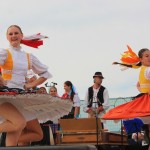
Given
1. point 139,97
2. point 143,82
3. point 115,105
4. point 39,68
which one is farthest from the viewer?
point 115,105

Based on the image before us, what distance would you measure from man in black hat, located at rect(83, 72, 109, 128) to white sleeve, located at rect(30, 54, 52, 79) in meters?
2.77

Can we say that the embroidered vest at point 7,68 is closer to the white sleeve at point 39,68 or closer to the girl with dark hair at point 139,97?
the white sleeve at point 39,68

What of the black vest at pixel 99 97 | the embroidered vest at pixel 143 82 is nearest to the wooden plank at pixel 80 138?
the embroidered vest at pixel 143 82

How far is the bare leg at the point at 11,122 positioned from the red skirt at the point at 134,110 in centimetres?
183

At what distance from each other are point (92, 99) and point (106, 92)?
26 centimetres

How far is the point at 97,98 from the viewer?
746 cm

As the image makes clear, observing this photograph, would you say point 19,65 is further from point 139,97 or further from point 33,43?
point 139,97

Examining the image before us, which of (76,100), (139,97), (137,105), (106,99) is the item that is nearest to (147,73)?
(139,97)

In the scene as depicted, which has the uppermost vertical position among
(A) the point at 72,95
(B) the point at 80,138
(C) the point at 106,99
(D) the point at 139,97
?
(A) the point at 72,95

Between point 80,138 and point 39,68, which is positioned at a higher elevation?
point 39,68

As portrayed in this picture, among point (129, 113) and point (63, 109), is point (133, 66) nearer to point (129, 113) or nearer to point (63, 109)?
point (129, 113)

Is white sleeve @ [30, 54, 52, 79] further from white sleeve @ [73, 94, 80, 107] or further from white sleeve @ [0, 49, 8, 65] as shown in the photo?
white sleeve @ [73, 94, 80, 107]

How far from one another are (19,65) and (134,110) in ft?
6.00

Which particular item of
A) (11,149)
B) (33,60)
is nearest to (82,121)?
(33,60)
